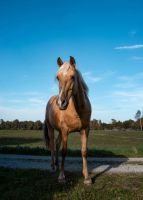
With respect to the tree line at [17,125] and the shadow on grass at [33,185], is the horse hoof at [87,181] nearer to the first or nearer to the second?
the shadow on grass at [33,185]

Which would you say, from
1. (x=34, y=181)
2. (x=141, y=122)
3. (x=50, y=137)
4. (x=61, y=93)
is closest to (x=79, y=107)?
(x=61, y=93)

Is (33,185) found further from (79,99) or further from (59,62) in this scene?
(59,62)

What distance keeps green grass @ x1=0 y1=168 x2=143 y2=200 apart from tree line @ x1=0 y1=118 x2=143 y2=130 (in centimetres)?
11207

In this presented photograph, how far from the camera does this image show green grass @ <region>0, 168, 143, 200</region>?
7.44 meters

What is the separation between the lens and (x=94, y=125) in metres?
152

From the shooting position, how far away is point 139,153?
1925 cm

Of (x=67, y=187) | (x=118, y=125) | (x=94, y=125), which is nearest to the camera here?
(x=67, y=187)

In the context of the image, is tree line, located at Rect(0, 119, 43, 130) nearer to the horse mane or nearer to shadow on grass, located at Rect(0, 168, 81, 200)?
shadow on grass, located at Rect(0, 168, 81, 200)

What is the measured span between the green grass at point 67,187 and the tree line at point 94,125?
112072 millimetres

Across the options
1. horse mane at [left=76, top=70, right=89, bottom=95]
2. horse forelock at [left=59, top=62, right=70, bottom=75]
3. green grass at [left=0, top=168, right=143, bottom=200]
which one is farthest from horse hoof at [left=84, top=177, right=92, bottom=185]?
horse forelock at [left=59, top=62, right=70, bottom=75]

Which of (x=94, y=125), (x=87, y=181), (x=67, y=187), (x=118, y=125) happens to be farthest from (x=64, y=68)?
(x=118, y=125)

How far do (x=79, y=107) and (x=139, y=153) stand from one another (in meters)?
11.0

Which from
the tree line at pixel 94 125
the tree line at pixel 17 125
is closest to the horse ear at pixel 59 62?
the tree line at pixel 94 125

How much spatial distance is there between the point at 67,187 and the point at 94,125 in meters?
144
